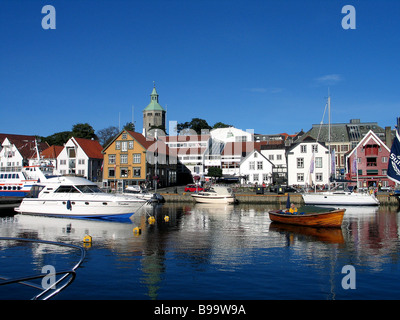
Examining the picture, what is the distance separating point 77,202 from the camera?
39750 millimetres

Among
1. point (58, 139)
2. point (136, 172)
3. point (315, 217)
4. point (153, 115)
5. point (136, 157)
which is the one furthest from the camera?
point (153, 115)

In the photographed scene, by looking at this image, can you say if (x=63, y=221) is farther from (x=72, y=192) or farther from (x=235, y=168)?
(x=235, y=168)

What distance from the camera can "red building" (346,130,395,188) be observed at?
257ft

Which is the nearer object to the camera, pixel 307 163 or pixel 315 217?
pixel 315 217

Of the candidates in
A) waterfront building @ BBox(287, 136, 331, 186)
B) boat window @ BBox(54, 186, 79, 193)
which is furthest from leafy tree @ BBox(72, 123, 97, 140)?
boat window @ BBox(54, 186, 79, 193)

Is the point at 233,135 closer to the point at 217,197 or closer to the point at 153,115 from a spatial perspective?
the point at 217,197

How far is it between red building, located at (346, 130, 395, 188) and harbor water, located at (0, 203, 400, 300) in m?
48.4

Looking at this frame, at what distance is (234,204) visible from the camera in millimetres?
61594

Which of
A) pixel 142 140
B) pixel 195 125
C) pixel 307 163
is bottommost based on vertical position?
pixel 307 163

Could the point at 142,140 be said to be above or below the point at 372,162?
above

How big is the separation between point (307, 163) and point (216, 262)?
213 feet

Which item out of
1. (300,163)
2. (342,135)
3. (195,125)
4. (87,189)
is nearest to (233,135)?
(195,125)

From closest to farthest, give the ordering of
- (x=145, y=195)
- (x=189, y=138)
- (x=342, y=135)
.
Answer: (x=145, y=195)
(x=342, y=135)
(x=189, y=138)
